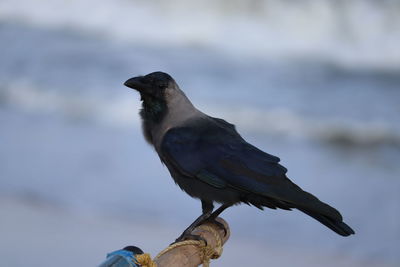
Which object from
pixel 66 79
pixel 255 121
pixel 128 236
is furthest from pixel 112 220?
pixel 66 79

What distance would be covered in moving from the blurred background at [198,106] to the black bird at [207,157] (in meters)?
1.63

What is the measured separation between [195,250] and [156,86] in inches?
17.1

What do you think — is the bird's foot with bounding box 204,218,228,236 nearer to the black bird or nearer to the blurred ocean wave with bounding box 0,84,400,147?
the black bird

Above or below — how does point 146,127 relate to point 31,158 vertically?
below

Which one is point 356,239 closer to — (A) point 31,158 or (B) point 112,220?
(B) point 112,220

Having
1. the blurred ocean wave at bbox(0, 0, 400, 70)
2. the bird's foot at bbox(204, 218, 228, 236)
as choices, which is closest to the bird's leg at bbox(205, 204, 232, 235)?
the bird's foot at bbox(204, 218, 228, 236)

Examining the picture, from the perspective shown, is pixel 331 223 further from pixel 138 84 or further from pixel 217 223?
pixel 138 84

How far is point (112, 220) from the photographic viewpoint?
12.5 feet

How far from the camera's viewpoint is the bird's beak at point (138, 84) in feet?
5.62

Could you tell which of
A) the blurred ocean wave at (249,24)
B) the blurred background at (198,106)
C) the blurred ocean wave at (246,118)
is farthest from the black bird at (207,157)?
the blurred ocean wave at (249,24)

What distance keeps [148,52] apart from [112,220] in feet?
11.8

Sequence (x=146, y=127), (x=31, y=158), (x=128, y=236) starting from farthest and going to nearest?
(x=31, y=158), (x=128, y=236), (x=146, y=127)

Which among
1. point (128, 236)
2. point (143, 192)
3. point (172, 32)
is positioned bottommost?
point (128, 236)

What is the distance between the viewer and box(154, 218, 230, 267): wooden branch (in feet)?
4.66
